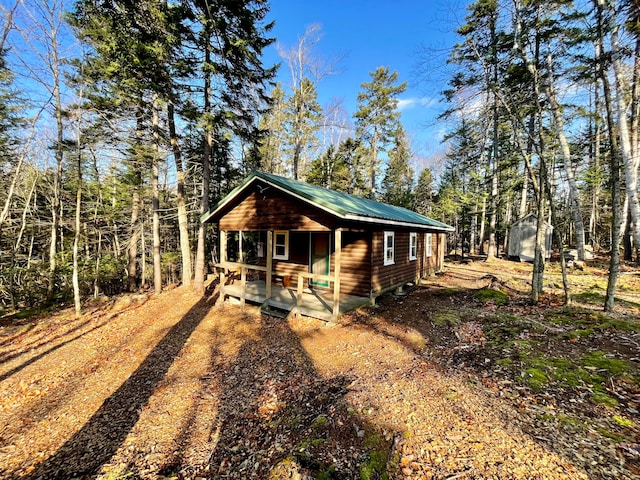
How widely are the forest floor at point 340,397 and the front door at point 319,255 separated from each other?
256 centimetres

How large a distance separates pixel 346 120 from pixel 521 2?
62.1ft

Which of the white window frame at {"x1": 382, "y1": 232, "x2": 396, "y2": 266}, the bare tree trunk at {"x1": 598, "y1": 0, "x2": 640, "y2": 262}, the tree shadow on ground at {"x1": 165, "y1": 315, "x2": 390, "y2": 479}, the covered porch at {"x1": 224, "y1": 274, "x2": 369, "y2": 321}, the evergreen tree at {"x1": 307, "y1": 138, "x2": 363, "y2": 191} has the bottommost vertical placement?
the tree shadow on ground at {"x1": 165, "y1": 315, "x2": 390, "y2": 479}

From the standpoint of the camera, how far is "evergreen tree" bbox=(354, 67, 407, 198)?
2352cm

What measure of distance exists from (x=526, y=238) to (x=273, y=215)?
60.6ft

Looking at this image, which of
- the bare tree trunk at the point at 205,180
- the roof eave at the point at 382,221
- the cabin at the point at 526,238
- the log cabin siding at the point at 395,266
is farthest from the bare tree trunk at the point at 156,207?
the cabin at the point at 526,238

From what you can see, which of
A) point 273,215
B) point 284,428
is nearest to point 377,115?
point 273,215

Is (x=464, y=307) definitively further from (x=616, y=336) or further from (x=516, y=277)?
(x=516, y=277)

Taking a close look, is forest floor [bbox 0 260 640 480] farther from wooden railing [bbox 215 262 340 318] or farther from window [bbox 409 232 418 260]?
window [bbox 409 232 418 260]

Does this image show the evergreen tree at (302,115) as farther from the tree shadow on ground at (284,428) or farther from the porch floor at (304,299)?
the tree shadow on ground at (284,428)

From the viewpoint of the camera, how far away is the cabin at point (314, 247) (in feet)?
25.3

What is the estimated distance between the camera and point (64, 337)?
8.02m

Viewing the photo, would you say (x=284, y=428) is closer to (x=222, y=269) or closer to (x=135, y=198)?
(x=222, y=269)

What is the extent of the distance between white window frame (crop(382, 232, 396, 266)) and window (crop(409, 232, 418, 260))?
1.89m

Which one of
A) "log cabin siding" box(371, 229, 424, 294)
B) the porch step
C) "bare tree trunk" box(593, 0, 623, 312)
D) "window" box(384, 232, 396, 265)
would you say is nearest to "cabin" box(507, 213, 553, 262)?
"log cabin siding" box(371, 229, 424, 294)
